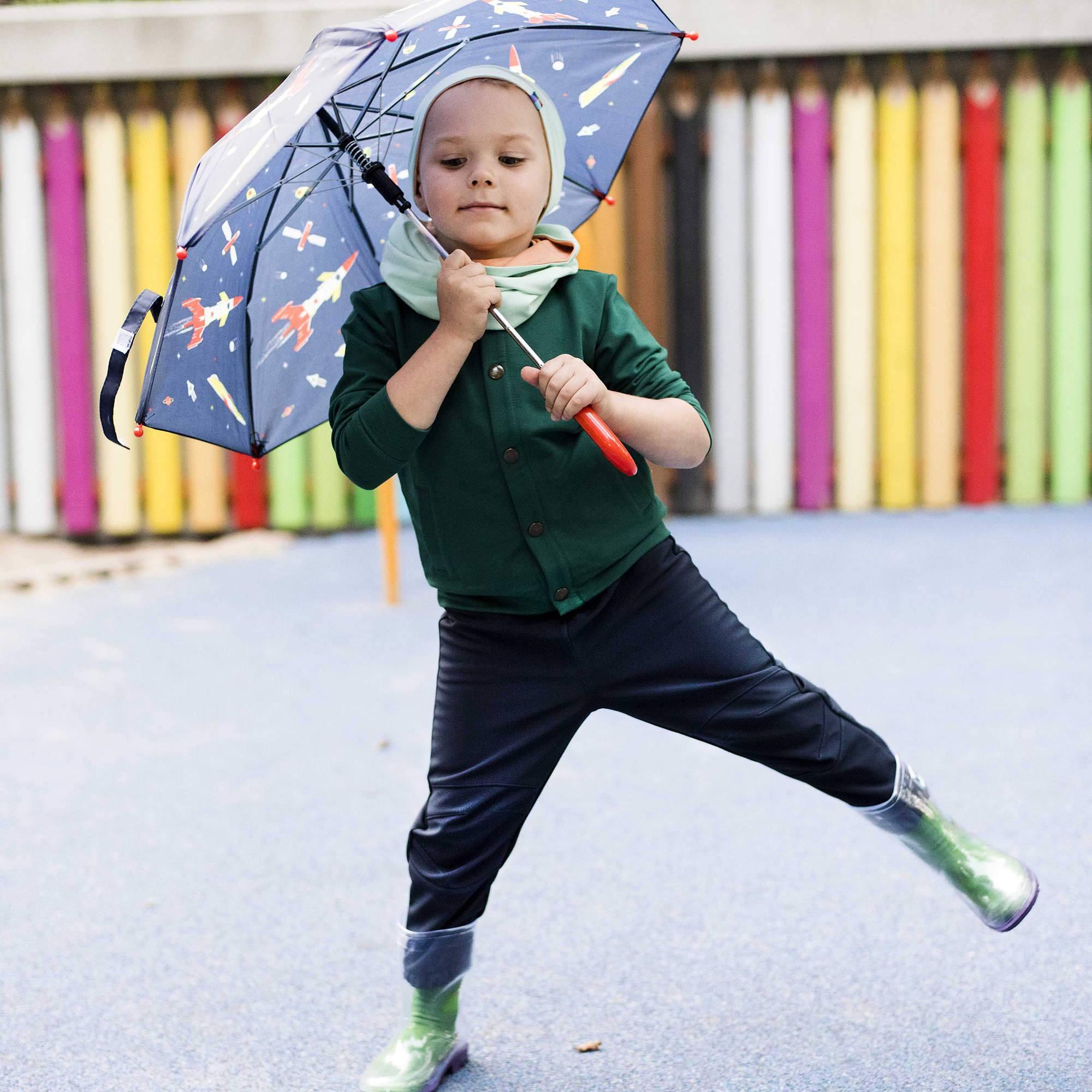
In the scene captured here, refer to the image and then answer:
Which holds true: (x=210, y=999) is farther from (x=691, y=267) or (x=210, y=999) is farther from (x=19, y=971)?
(x=691, y=267)

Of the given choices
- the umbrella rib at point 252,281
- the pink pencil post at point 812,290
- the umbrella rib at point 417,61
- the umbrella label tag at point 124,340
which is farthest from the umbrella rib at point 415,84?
the pink pencil post at point 812,290

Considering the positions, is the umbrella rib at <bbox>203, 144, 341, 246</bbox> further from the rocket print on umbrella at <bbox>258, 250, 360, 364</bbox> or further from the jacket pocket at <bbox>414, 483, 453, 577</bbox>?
the jacket pocket at <bbox>414, 483, 453, 577</bbox>

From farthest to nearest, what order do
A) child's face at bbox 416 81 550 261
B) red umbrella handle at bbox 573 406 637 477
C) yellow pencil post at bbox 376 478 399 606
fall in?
yellow pencil post at bbox 376 478 399 606, child's face at bbox 416 81 550 261, red umbrella handle at bbox 573 406 637 477

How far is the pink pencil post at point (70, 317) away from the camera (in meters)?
6.23

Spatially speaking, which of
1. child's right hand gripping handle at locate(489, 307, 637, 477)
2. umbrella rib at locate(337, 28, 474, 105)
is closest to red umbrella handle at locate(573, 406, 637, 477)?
child's right hand gripping handle at locate(489, 307, 637, 477)

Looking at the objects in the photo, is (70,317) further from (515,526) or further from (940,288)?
(515,526)

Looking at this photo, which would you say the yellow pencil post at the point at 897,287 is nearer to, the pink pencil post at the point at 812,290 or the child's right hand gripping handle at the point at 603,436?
the pink pencil post at the point at 812,290

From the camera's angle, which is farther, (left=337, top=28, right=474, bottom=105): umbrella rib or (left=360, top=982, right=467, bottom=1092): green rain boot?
(left=337, top=28, right=474, bottom=105): umbrella rib

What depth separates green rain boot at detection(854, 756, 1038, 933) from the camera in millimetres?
1838

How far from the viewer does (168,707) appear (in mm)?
3705

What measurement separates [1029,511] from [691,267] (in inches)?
75.8

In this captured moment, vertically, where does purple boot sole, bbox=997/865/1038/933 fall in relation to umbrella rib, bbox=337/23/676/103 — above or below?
below

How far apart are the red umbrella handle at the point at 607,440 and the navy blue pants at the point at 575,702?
0.81 ft

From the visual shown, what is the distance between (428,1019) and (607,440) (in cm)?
86
